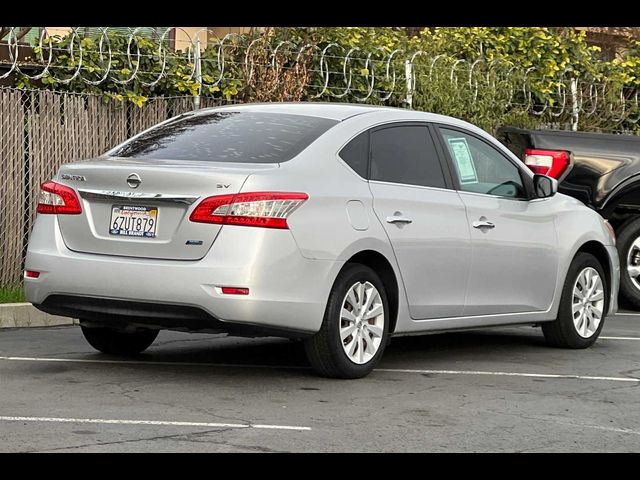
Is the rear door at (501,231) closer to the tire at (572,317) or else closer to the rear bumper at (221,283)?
the tire at (572,317)

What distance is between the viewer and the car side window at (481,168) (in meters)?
9.54

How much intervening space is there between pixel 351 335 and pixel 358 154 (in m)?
1.12

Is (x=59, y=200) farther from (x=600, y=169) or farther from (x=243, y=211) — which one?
(x=600, y=169)

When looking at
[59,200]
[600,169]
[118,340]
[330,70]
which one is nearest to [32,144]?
[118,340]

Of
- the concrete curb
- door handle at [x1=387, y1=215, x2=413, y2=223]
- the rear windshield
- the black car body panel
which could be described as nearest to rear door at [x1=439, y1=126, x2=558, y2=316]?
door handle at [x1=387, y1=215, x2=413, y2=223]

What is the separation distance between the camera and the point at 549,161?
42.6 ft

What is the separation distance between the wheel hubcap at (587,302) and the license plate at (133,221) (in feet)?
12.0

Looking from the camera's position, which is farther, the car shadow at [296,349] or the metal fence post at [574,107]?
the metal fence post at [574,107]

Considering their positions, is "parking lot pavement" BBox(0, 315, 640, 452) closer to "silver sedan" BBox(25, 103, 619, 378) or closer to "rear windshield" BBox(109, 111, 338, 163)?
"silver sedan" BBox(25, 103, 619, 378)

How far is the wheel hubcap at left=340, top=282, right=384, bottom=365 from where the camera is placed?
8.38 meters

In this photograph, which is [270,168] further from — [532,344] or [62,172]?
[532,344]

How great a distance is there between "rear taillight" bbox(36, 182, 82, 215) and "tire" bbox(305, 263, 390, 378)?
5.14ft

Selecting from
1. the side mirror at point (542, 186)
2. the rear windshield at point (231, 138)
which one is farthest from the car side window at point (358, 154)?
the side mirror at point (542, 186)
